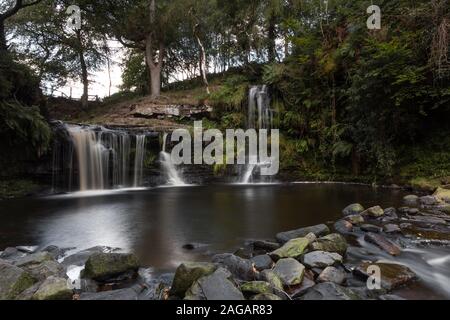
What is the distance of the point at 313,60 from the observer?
15000 millimetres

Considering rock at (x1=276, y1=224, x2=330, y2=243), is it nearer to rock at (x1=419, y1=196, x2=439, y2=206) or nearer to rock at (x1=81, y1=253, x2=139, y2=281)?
rock at (x1=81, y1=253, x2=139, y2=281)

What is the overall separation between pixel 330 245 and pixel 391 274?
0.93 m

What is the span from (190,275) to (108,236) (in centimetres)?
333

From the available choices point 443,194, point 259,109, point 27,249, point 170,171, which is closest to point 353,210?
point 443,194

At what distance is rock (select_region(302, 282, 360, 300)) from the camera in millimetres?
3311

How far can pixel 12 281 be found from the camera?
3398mm

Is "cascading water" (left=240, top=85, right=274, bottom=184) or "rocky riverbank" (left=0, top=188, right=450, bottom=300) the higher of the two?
"cascading water" (left=240, top=85, right=274, bottom=184)

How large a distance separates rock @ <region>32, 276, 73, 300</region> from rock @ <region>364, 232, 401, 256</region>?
4333 mm

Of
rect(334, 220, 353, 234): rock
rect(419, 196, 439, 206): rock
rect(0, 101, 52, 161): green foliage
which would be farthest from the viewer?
rect(0, 101, 52, 161): green foliage

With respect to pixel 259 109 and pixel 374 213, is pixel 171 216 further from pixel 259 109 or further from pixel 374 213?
pixel 259 109

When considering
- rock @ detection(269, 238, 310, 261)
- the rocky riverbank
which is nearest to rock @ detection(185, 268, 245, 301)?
the rocky riverbank
